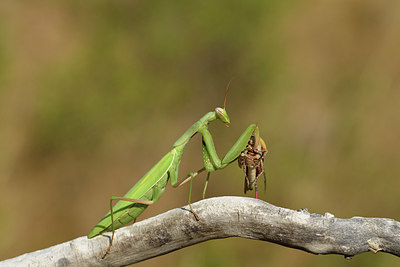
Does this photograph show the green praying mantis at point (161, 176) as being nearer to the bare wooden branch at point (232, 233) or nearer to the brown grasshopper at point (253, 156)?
Result: the brown grasshopper at point (253, 156)

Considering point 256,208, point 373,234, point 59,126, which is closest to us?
point 373,234

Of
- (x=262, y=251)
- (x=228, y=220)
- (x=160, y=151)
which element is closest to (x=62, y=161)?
(x=160, y=151)

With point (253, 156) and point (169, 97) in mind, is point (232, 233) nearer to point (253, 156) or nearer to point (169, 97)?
point (253, 156)

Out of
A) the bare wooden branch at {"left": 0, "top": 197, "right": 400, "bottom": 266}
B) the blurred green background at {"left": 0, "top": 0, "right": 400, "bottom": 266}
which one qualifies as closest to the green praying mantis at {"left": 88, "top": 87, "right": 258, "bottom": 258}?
the bare wooden branch at {"left": 0, "top": 197, "right": 400, "bottom": 266}

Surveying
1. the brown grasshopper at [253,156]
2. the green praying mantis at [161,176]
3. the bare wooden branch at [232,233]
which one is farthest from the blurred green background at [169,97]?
the bare wooden branch at [232,233]

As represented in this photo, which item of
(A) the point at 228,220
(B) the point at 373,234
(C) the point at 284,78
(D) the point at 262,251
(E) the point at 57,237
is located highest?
(C) the point at 284,78

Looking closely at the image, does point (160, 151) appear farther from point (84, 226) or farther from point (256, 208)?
point (256, 208)
